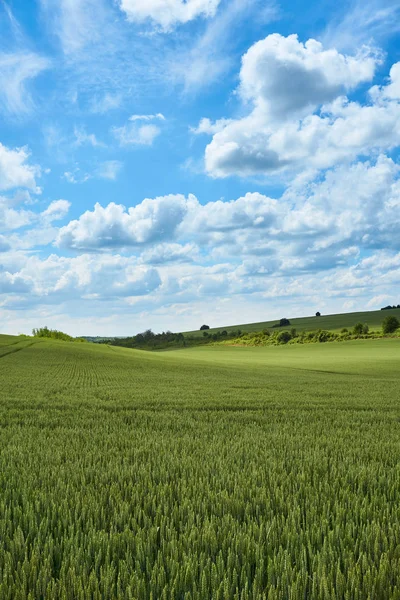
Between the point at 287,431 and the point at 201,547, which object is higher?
the point at 201,547

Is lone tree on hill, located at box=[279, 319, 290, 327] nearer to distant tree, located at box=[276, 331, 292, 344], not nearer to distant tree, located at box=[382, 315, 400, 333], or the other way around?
distant tree, located at box=[276, 331, 292, 344]

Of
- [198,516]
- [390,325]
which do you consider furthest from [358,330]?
[198,516]

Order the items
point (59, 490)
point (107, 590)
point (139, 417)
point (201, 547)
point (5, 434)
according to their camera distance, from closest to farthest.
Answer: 1. point (107, 590)
2. point (201, 547)
3. point (59, 490)
4. point (5, 434)
5. point (139, 417)

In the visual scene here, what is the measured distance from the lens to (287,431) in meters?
9.61

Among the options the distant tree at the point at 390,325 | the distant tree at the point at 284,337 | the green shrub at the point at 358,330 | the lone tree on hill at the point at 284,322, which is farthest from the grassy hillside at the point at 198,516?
the lone tree on hill at the point at 284,322

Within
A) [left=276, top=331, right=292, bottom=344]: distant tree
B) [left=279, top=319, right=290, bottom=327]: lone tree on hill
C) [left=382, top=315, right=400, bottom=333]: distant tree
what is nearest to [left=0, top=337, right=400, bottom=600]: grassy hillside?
[left=382, top=315, right=400, bottom=333]: distant tree

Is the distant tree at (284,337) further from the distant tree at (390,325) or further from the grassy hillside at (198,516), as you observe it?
the grassy hillside at (198,516)

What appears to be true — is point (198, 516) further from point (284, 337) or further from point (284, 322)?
point (284, 322)

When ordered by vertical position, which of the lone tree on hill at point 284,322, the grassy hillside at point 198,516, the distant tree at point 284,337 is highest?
the lone tree on hill at point 284,322

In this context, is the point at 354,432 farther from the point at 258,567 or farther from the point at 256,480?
the point at 258,567

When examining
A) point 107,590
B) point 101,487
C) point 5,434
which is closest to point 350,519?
point 107,590

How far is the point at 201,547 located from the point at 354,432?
274 inches

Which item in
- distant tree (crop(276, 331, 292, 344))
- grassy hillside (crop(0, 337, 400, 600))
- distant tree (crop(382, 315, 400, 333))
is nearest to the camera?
grassy hillside (crop(0, 337, 400, 600))

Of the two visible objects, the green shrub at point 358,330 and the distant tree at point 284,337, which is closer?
the green shrub at point 358,330
